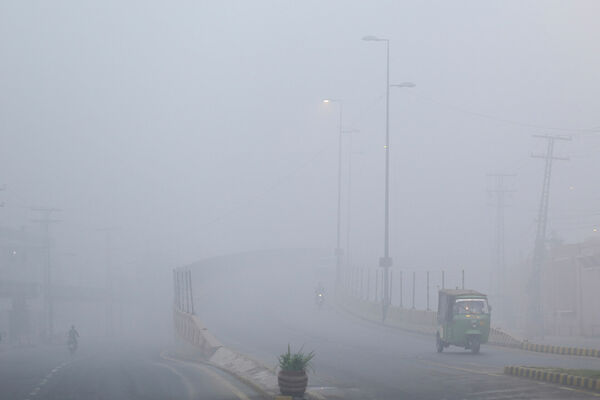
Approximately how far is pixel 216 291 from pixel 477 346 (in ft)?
214

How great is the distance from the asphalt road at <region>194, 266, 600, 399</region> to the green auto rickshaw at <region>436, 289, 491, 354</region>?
0.65 m

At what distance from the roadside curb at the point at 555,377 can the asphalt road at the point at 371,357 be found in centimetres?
49

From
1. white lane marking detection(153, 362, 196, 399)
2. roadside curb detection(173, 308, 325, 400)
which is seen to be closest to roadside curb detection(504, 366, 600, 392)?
roadside curb detection(173, 308, 325, 400)

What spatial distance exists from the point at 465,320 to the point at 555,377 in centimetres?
1156

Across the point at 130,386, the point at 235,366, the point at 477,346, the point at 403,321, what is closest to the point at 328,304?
the point at 403,321

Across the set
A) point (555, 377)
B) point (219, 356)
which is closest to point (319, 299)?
point (219, 356)

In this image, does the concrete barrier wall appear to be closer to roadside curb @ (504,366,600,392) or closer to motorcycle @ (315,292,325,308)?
roadside curb @ (504,366,600,392)

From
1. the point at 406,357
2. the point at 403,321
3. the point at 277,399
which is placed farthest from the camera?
the point at 403,321

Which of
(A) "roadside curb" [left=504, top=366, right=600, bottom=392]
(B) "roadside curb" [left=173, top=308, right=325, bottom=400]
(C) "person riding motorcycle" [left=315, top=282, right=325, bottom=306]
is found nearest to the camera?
(A) "roadside curb" [left=504, top=366, right=600, bottom=392]

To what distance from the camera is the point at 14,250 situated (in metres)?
95.4

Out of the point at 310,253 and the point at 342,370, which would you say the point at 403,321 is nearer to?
the point at 342,370

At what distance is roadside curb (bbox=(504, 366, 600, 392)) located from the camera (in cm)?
1661

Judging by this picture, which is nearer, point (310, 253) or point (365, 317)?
point (365, 317)

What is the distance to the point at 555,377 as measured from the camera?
18.0m
